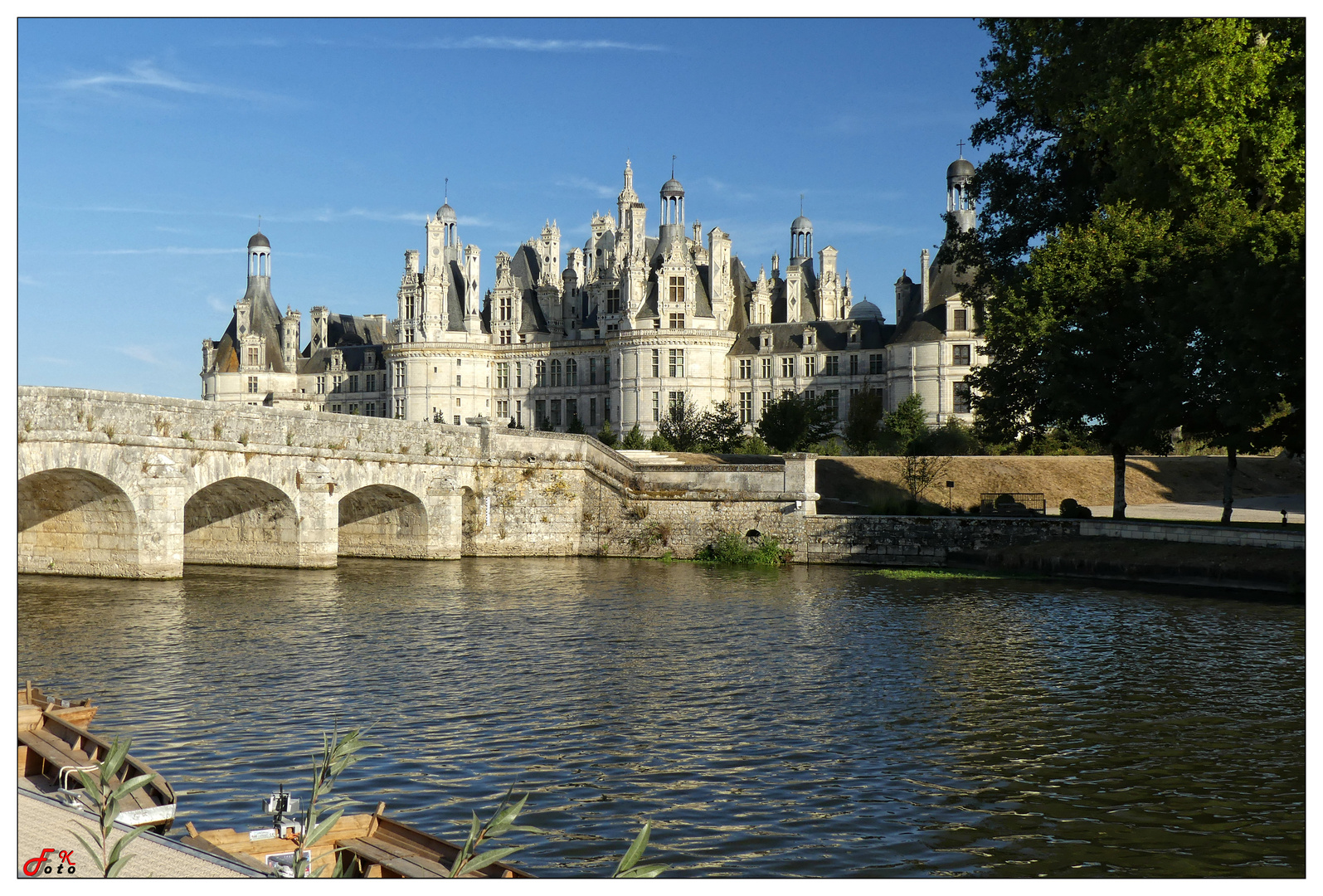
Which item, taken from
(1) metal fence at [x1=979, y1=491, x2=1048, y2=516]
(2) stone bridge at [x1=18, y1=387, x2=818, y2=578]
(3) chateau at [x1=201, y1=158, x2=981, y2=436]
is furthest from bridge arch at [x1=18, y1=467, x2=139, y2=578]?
(3) chateau at [x1=201, y1=158, x2=981, y2=436]

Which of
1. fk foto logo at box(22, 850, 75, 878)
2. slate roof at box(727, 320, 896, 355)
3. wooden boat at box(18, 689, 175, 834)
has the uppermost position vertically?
slate roof at box(727, 320, 896, 355)

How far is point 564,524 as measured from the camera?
4128 cm

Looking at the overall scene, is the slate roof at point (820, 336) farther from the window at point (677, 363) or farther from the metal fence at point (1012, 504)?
the metal fence at point (1012, 504)

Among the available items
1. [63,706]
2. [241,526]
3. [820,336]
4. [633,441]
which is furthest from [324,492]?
[820,336]

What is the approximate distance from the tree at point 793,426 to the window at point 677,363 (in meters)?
26.5

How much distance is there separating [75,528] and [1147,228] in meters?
28.0

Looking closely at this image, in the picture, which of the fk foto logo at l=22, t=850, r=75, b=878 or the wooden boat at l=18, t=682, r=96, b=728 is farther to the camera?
the wooden boat at l=18, t=682, r=96, b=728

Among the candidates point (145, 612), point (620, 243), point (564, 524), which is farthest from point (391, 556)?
point (620, 243)

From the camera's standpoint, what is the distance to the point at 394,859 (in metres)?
9.16

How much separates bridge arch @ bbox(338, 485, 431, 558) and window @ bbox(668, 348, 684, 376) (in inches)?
2011

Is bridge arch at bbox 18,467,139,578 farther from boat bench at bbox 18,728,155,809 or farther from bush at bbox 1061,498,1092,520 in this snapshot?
bush at bbox 1061,498,1092,520

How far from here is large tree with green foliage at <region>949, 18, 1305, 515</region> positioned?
29266 mm

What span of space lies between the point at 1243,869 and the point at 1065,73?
27659mm

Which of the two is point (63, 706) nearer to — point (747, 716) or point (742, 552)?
point (747, 716)
